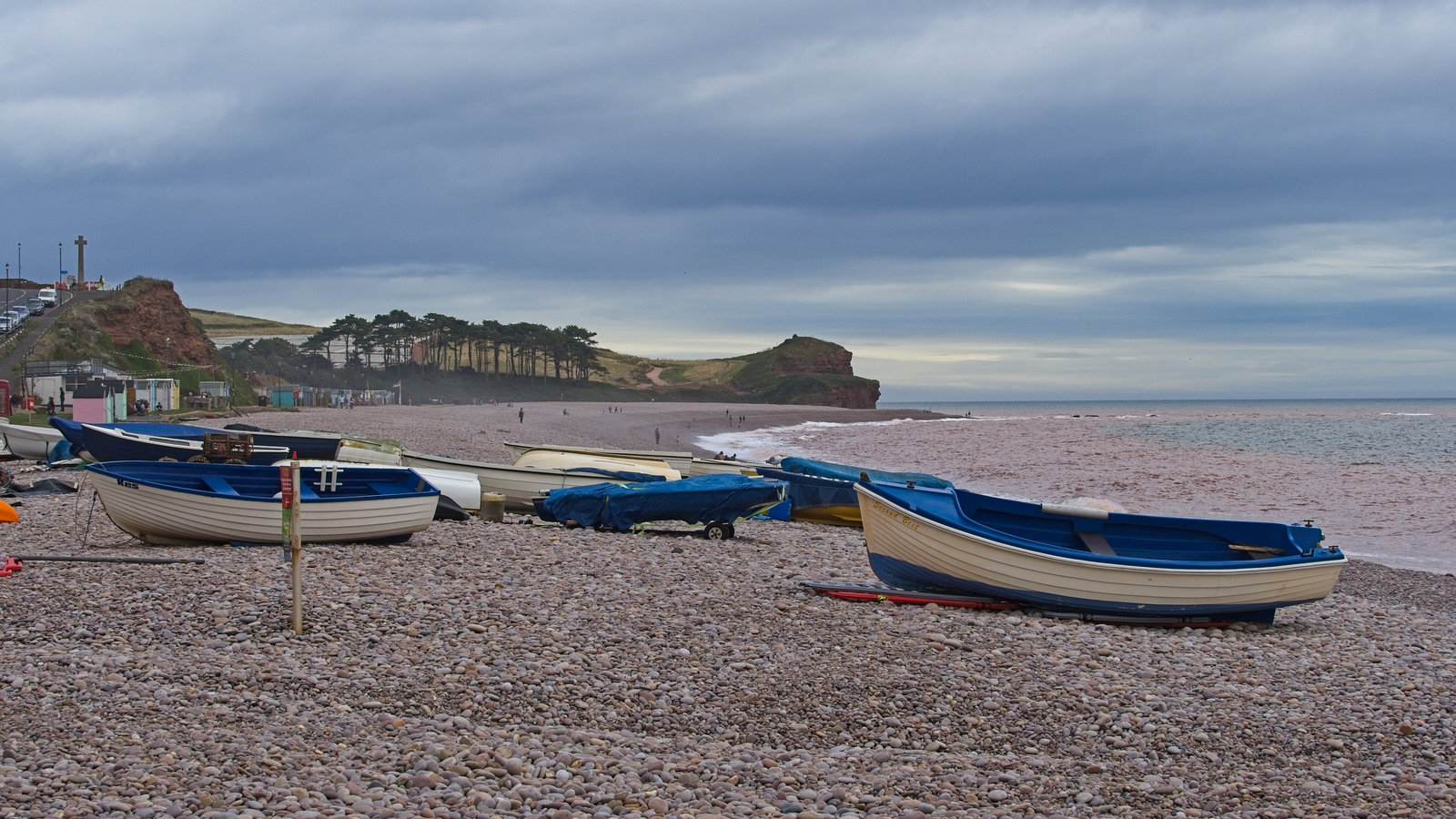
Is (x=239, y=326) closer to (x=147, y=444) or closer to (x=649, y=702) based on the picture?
(x=147, y=444)

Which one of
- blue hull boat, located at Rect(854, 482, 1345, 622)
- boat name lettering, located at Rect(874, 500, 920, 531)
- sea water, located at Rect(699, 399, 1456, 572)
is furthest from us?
sea water, located at Rect(699, 399, 1456, 572)

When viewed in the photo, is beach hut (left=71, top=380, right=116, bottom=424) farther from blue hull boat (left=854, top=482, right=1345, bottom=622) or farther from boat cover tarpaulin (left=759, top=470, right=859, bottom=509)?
blue hull boat (left=854, top=482, right=1345, bottom=622)

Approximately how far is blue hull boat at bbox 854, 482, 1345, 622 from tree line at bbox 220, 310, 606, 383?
110538 millimetres

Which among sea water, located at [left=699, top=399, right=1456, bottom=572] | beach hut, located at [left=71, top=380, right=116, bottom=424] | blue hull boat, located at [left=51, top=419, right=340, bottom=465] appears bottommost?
sea water, located at [left=699, top=399, right=1456, bottom=572]

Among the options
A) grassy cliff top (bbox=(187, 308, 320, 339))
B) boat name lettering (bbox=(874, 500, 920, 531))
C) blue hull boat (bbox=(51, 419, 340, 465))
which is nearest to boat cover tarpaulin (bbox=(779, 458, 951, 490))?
boat name lettering (bbox=(874, 500, 920, 531))

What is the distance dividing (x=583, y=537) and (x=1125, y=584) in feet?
25.4

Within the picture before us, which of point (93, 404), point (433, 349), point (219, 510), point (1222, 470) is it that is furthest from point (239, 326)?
point (219, 510)

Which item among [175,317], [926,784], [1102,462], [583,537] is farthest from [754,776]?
[175,317]

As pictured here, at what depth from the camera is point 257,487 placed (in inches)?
595

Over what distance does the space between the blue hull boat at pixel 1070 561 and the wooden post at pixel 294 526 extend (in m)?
6.55

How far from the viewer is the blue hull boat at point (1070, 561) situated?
12344mm

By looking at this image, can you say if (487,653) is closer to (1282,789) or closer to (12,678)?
(12,678)

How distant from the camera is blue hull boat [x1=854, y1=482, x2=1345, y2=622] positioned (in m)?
12.3

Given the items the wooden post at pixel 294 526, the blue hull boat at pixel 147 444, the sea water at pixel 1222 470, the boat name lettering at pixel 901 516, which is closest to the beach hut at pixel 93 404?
the blue hull boat at pixel 147 444
